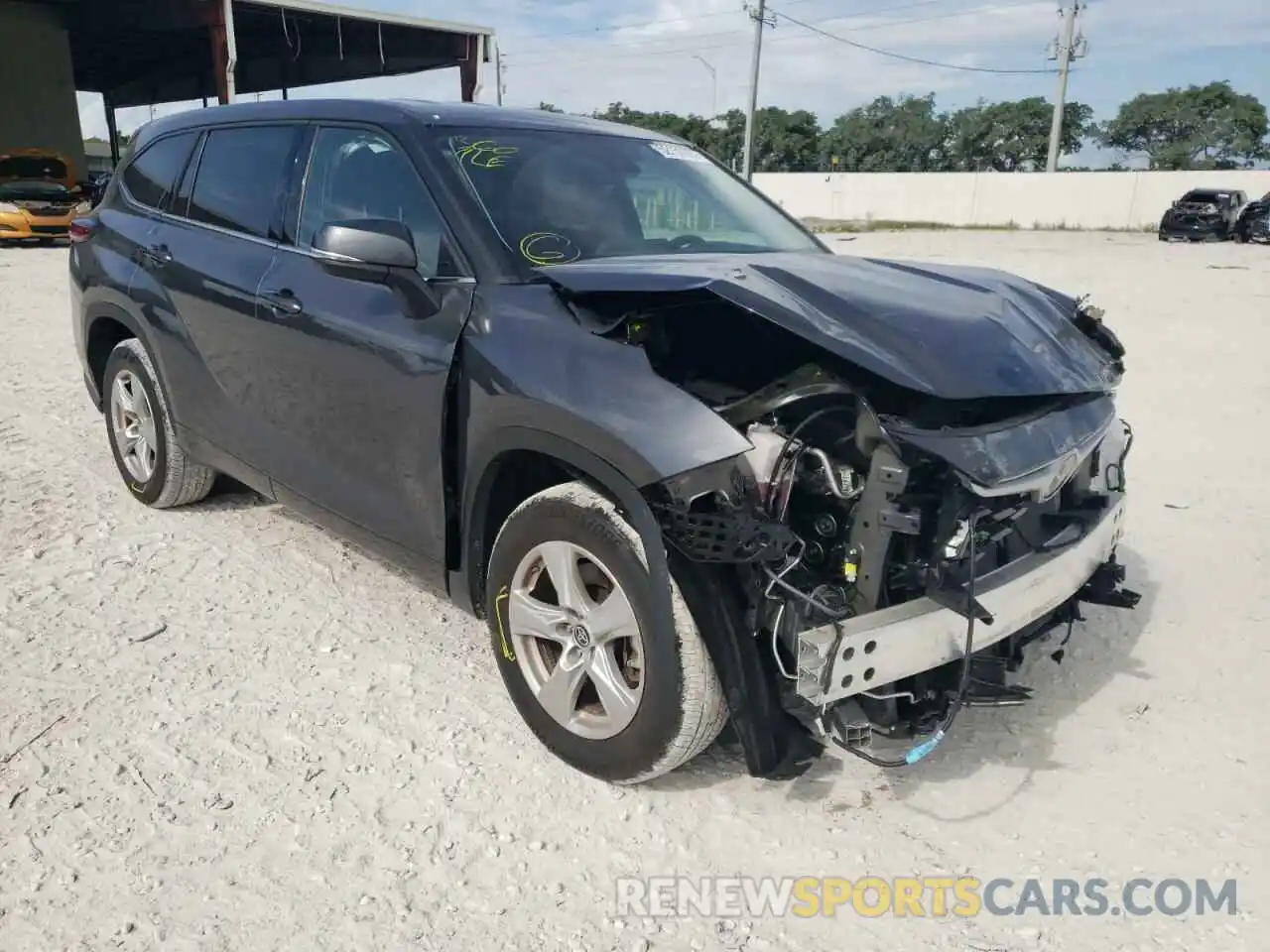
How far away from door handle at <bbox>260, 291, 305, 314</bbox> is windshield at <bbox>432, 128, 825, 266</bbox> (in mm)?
793

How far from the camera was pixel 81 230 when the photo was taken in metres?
5.11

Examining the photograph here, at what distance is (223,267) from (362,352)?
1.14m

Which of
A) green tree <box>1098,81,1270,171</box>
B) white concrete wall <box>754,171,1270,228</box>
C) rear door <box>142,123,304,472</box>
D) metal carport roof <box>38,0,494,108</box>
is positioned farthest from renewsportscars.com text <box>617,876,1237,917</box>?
green tree <box>1098,81,1270,171</box>

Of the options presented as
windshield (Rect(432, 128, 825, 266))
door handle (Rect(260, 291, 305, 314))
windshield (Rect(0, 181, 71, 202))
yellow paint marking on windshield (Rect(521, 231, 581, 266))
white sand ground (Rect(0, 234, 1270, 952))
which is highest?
windshield (Rect(432, 128, 825, 266))

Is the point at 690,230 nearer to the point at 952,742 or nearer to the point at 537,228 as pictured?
the point at 537,228

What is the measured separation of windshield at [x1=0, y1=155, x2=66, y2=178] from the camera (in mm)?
21609

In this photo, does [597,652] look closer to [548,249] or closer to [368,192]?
[548,249]

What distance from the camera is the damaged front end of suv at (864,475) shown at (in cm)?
237

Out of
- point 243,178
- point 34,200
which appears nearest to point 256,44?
point 34,200

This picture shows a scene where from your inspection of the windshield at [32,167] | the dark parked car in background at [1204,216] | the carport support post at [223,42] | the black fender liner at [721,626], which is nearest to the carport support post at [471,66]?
the carport support post at [223,42]

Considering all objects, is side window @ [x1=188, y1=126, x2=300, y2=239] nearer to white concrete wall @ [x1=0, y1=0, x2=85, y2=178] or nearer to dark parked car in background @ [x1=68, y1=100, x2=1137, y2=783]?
dark parked car in background @ [x1=68, y1=100, x2=1137, y2=783]

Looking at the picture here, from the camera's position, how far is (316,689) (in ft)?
10.9

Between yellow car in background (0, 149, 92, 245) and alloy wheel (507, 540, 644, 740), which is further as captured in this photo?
yellow car in background (0, 149, 92, 245)

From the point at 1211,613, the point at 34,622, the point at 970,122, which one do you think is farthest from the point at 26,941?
the point at 970,122
